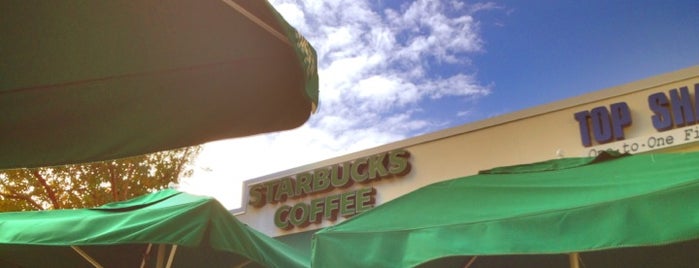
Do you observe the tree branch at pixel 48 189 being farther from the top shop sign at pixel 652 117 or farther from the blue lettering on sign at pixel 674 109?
the blue lettering on sign at pixel 674 109

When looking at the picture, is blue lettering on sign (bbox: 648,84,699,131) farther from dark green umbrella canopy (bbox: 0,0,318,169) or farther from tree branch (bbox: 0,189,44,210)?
tree branch (bbox: 0,189,44,210)

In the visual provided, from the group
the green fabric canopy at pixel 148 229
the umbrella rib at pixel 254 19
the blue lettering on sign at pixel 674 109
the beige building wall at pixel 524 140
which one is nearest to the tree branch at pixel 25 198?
the beige building wall at pixel 524 140

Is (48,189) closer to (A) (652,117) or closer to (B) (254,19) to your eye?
(A) (652,117)

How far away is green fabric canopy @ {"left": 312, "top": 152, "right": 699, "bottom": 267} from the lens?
296 cm

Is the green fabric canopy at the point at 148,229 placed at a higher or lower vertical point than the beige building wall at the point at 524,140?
lower

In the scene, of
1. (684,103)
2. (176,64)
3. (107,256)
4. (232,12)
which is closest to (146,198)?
(107,256)

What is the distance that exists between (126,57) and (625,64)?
10088mm

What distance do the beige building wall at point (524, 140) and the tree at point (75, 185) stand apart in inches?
371

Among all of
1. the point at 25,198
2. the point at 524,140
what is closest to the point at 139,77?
the point at 524,140

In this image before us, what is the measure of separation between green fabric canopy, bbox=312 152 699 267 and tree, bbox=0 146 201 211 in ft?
55.5

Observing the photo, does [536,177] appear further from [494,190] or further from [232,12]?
[232,12]

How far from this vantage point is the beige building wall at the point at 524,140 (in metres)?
9.19

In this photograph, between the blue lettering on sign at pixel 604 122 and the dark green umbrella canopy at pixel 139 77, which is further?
the blue lettering on sign at pixel 604 122

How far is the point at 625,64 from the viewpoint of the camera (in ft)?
34.3
